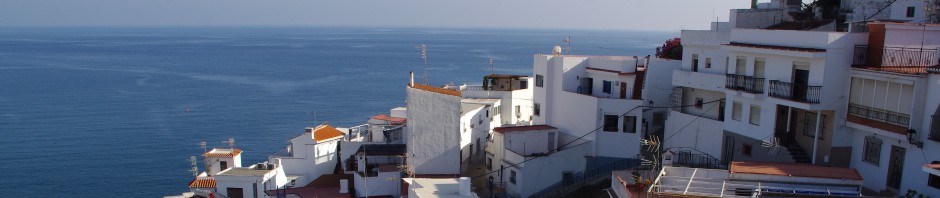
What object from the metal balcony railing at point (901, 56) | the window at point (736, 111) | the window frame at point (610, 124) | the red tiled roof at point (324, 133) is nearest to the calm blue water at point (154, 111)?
the red tiled roof at point (324, 133)

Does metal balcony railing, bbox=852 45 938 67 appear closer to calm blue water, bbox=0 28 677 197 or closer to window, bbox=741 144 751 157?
window, bbox=741 144 751 157

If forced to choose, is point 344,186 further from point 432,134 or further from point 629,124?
point 629,124

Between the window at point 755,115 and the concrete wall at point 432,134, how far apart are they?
37.4 ft

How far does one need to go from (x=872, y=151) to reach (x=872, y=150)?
0.03m

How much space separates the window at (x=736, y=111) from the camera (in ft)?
85.2

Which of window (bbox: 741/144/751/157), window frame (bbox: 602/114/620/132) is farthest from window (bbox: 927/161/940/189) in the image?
window frame (bbox: 602/114/620/132)

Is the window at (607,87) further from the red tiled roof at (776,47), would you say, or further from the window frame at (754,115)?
the window frame at (754,115)

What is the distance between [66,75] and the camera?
11006 cm

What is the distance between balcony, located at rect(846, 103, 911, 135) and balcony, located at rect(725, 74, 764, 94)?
3.12 metres

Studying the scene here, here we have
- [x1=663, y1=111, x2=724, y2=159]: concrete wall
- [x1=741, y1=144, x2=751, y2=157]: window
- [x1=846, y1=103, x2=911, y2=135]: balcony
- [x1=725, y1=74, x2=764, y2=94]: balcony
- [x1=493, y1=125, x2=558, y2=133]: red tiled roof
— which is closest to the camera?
[x1=846, y1=103, x2=911, y2=135]: balcony

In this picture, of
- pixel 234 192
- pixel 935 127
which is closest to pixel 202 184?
pixel 234 192

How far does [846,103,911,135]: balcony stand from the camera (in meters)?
20.2

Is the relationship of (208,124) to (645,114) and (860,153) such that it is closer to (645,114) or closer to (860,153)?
(645,114)

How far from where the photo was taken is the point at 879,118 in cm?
2097
